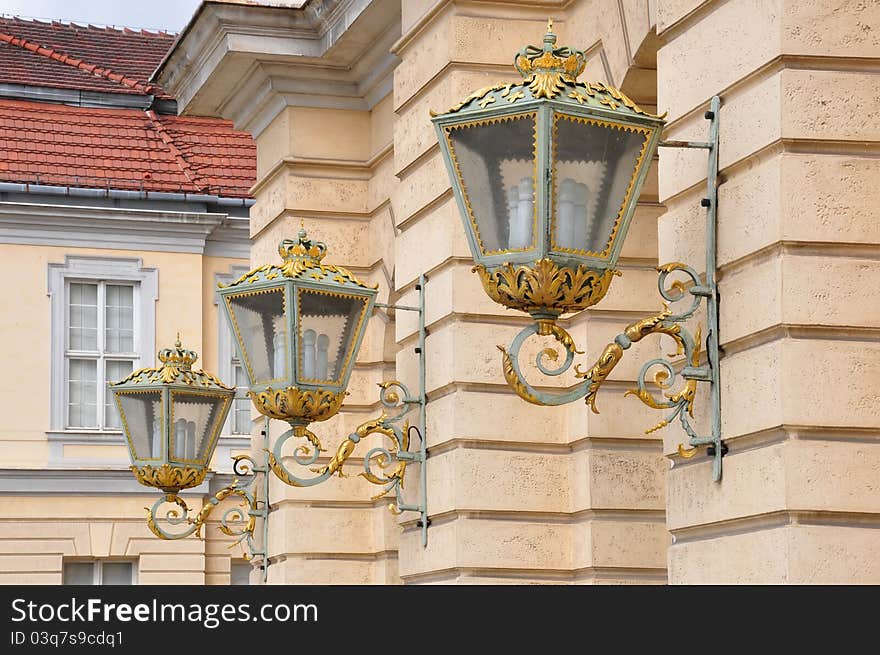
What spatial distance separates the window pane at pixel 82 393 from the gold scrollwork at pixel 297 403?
45.8ft

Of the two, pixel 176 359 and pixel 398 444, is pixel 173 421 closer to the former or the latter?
pixel 176 359

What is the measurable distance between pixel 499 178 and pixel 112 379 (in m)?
17.0

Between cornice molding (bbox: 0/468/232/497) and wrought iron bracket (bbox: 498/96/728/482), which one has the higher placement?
cornice molding (bbox: 0/468/232/497)

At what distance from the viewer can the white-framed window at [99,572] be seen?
22.3 m

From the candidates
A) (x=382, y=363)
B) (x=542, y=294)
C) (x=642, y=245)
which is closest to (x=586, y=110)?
(x=542, y=294)

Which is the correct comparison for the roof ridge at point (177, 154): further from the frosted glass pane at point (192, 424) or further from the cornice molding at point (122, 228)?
the frosted glass pane at point (192, 424)

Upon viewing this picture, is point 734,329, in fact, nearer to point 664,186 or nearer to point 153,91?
point 664,186

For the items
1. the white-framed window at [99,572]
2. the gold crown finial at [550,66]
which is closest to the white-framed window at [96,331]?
the white-framed window at [99,572]

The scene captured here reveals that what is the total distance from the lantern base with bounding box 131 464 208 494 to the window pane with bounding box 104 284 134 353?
11.7 m

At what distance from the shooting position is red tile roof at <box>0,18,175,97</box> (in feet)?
77.4

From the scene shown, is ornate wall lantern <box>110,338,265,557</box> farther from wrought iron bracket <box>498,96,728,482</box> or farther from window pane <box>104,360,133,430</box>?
window pane <box>104,360,133,430</box>

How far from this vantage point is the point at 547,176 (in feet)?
20.5

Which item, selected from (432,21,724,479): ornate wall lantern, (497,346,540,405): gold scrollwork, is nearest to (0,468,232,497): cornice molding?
(497,346,540,405): gold scrollwork

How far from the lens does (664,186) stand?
6898 mm
